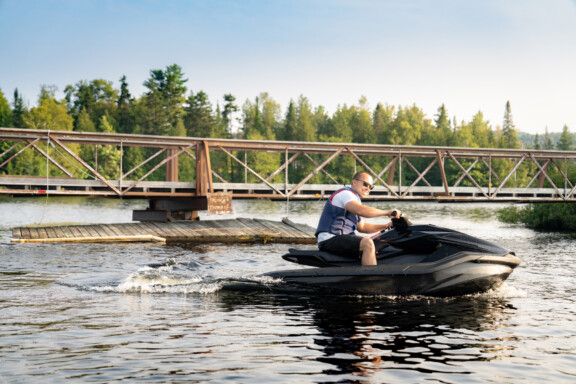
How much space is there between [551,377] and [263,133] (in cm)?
13428

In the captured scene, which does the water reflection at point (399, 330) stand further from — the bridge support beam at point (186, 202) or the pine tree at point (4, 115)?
the pine tree at point (4, 115)

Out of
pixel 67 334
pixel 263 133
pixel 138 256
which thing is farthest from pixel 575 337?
pixel 263 133

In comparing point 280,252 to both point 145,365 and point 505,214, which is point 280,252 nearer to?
point 145,365

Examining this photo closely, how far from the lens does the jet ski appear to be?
11.1 metres

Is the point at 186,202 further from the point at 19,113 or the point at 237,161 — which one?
the point at 19,113

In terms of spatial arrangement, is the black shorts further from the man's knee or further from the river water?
the river water

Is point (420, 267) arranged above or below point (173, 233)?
above

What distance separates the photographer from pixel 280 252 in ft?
70.6

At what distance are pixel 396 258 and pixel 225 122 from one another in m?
138

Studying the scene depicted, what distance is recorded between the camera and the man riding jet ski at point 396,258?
11094mm

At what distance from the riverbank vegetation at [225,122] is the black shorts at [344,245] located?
297ft

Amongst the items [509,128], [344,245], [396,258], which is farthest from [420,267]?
[509,128]

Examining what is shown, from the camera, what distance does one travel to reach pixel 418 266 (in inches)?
437

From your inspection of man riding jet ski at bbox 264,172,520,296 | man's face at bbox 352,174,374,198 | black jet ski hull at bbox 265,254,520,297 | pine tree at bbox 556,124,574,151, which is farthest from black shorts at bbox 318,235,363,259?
pine tree at bbox 556,124,574,151
